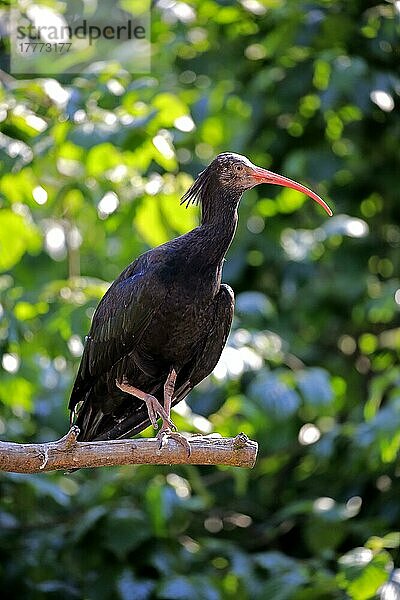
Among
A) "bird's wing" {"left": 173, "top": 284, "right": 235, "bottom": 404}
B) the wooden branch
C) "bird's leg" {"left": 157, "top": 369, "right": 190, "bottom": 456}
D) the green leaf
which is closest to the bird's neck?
"bird's wing" {"left": 173, "top": 284, "right": 235, "bottom": 404}

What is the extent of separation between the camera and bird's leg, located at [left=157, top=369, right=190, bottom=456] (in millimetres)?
4684

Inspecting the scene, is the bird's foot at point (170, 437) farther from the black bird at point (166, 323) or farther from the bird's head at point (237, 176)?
the bird's head at point (237, 176)

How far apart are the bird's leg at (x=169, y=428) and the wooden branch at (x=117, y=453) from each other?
0.04 ft

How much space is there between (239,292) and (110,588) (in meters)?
2.33

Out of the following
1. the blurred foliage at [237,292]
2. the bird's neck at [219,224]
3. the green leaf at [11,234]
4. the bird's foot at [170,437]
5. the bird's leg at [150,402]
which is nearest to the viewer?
the bird's foot at [170,437]

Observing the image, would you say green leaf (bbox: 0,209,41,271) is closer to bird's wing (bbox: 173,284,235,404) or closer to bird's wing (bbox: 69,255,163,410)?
bird's wing (bbox: 69,255,163,410)

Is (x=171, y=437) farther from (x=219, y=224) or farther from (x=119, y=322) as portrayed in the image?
(x=219, y=224)

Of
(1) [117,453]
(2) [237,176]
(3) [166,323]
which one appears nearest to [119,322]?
(3) [166,323]

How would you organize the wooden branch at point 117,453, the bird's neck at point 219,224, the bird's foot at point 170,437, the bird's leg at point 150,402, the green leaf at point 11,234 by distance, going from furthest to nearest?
the green leaf at point 11,234, the bird's leg at point 150,402, the bird's neck at point 219,224, the bird's foot at point 170,437, the wooden branch at point 117,453

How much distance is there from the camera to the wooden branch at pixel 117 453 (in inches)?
175

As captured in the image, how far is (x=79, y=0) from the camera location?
7977 millimetres

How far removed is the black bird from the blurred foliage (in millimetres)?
1549

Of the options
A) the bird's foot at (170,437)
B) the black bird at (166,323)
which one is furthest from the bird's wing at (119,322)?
the bird's foot at (170,437)

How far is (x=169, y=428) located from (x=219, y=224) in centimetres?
81
